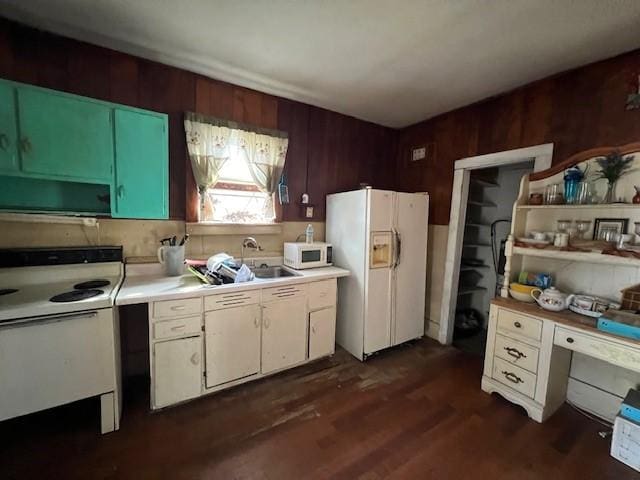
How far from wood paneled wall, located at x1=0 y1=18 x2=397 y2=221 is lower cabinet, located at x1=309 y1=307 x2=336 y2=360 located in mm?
1087

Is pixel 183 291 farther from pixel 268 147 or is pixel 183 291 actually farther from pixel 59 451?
pixel 268 147

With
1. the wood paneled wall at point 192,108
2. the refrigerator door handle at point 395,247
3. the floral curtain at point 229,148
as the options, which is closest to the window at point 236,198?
the floral curtain at point 229,148

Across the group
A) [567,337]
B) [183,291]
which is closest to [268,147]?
[183,291]

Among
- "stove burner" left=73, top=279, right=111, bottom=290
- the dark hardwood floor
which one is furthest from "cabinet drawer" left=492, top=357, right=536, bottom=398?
"stove burner" left=73, top=279, right=111, bottom=290

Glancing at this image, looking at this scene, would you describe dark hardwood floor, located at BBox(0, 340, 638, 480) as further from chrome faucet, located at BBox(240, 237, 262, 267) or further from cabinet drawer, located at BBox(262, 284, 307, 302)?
chrome faucet, located at BBox(240, 237, 262, 267)

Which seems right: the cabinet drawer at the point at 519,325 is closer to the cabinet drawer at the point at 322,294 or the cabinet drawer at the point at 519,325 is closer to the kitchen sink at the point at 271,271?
the cabinet drawer at the point at 322,294

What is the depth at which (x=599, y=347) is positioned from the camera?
5.24 ft

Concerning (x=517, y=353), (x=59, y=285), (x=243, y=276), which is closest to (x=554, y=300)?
(x=517, y=353)

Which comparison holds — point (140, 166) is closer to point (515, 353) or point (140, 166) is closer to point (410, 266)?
point (410, 266)

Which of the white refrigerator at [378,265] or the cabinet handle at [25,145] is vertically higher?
the cabinet handle at [25,145]

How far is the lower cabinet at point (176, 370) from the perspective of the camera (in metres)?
1.77

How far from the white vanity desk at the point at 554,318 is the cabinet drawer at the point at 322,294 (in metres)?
1.35

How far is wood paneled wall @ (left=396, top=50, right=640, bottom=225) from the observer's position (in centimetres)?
189

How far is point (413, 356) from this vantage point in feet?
8.87
